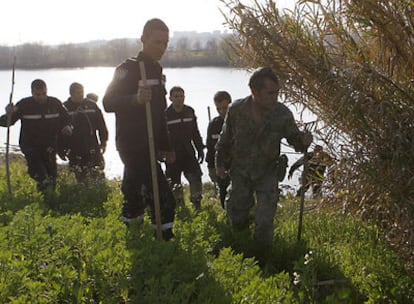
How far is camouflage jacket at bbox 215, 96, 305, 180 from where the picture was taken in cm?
514

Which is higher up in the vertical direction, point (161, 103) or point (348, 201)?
point (161, 103)

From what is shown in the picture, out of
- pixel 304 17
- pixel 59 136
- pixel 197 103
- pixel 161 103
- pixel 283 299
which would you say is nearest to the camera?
pixel 283 299

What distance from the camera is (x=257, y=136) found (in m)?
5.24

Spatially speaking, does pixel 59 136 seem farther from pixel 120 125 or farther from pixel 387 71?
pixel 387 71

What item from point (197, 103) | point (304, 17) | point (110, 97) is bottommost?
point (197, 103)

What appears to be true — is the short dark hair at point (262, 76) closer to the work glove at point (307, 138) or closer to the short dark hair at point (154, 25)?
the work glove at point (307, 138)

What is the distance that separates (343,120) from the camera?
4535 millimetres


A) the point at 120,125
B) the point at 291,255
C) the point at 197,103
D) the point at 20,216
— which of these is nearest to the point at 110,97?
the point at 120,125

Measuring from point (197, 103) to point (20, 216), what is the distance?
2717 centimetres

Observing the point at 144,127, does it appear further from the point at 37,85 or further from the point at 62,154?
the point at 62,154

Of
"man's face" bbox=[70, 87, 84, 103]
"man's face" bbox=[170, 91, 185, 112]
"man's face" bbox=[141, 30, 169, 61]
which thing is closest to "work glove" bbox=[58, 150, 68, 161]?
"man's face" bbox=[70, 87, 84, 103]

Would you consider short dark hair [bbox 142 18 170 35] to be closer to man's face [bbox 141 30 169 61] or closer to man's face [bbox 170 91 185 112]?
man's face [bbox 141 30 169 61]

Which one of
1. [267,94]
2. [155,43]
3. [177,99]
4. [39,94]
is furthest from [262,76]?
[39,94]

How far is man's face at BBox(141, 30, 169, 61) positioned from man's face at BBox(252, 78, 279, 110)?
3.20 ft
